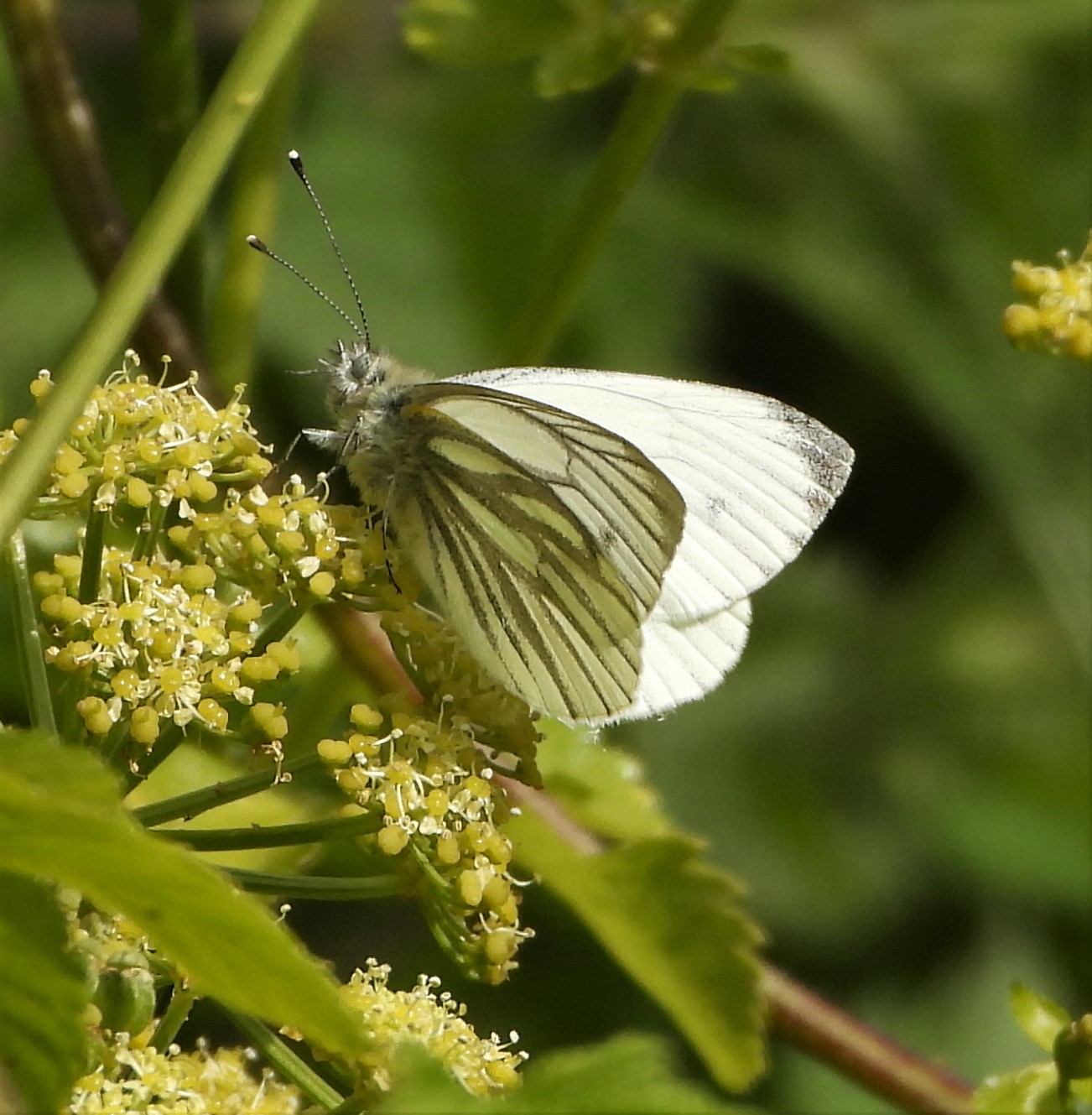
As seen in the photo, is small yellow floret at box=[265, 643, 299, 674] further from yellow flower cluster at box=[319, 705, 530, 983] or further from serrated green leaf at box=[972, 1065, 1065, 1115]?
serrated green leaf at box=[972, 1065, 1065, 1115]

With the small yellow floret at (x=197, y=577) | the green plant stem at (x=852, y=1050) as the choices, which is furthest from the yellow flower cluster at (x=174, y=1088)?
the green plant stem at (x=852, y=1050)

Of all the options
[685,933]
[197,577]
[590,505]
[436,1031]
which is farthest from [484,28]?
[436,1031]

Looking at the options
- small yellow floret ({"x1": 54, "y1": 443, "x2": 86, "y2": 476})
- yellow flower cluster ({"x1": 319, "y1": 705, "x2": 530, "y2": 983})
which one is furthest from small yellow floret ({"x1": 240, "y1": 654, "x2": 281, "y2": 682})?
small yellow floret ({"x1": 54, "y1": 443, "x2": 86, "y2": 476})

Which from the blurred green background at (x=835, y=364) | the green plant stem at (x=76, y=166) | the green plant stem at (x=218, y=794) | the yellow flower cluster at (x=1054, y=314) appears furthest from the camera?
the blurred green background at (x=835, y=364)

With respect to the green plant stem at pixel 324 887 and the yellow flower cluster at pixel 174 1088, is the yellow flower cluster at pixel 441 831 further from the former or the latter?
the yellow flower cluster at pixel 174 1088

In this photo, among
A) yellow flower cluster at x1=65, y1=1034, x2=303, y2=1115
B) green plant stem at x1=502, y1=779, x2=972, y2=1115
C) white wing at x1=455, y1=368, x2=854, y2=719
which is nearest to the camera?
yellow flower cluster at x1=65, y1=1034, x2=303, y2=1115

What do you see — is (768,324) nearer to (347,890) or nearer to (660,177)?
(660,177)
